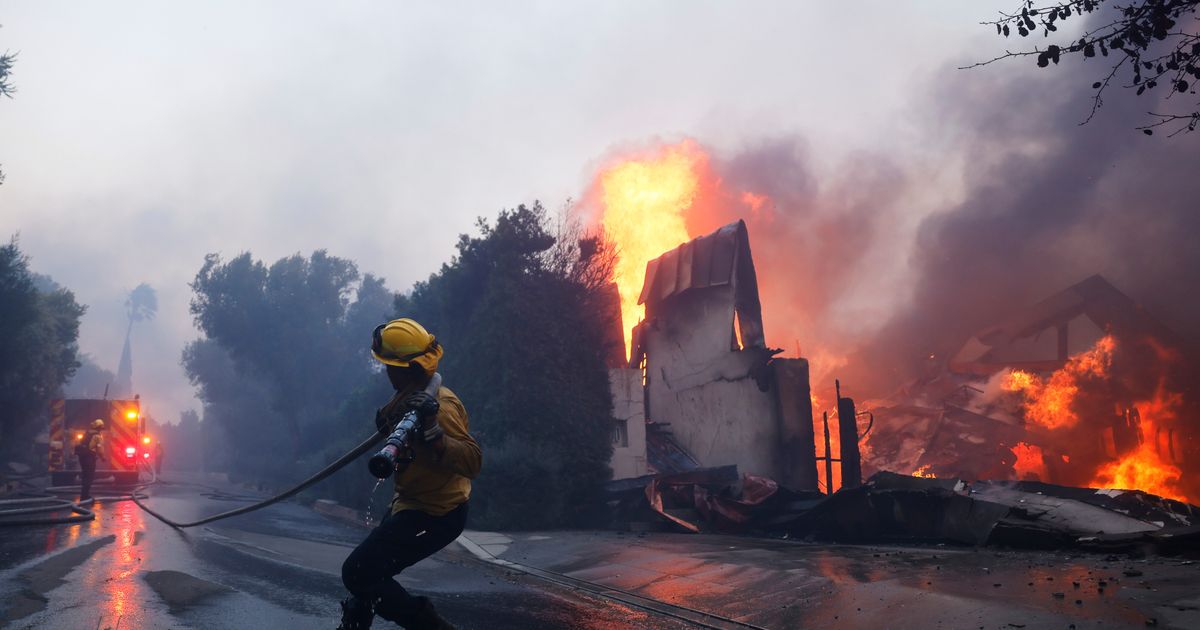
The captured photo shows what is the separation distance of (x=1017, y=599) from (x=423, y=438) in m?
4.97

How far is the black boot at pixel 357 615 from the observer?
12.6 feet

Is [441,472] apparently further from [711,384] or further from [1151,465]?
[1151,465]

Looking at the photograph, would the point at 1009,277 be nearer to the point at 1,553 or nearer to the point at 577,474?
the point at 577,474

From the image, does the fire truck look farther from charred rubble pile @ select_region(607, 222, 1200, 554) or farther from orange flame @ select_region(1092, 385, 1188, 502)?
orange flame @ select_region(1092, 385, 1188, 502)

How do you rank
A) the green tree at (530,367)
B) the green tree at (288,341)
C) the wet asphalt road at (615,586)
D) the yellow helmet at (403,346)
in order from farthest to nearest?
the green tree at (288,341) → the green tree at (530,367) → the wet asphalt road at (615,586) → the yellow helmet at (403,346)

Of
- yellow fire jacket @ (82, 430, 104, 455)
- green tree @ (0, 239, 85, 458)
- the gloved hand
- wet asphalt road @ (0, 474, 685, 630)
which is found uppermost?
green tree @ (0, 239, 85, 458)

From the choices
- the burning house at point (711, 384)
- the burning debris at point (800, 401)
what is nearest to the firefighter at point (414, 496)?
the burning debris at point (800, 401)

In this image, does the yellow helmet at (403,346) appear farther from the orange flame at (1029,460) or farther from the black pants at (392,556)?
the orange flame at (1029,460)

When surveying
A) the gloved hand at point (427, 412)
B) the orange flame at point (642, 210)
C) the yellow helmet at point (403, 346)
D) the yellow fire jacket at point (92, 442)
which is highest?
the orange flame at point (642, 210)

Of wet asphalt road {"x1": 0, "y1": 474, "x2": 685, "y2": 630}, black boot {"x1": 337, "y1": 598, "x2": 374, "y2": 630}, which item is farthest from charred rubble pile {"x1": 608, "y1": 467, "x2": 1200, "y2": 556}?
black boot {"x1": 337, "y1": 598, "x2": 374, "y2": 630}

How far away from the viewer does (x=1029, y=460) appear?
23016 mm

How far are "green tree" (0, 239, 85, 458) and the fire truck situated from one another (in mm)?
5151

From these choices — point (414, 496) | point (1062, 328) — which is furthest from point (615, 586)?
point (1062, 328)

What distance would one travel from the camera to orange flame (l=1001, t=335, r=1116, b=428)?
23578mm
